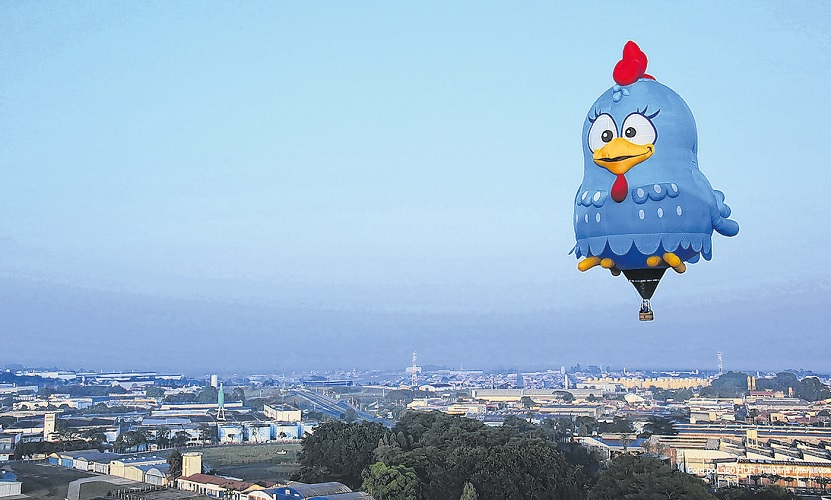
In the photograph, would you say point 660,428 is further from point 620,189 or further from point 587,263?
point 620,189

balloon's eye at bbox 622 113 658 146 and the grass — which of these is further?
the grass

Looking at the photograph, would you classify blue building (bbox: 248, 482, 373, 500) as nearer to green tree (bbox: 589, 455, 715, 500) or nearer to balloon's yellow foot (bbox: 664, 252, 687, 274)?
green tree (bbox: 589, 455, 715, 500)

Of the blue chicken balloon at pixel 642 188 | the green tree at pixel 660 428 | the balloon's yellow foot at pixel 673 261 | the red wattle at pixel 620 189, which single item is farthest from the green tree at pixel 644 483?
the green tree at pixel 660 428

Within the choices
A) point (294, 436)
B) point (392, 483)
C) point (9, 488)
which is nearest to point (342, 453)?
point (392, 483)

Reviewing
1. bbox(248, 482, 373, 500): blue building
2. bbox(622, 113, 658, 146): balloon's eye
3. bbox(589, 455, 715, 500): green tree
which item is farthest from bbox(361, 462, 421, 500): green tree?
bbox(622, 113, 658, 146): balloon's eye

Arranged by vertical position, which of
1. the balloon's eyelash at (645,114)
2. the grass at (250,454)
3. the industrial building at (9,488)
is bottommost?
the grass at (250,454)

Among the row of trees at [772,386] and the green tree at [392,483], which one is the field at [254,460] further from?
the row of trees at [772,386]

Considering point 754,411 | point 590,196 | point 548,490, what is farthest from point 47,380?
point 590,196
